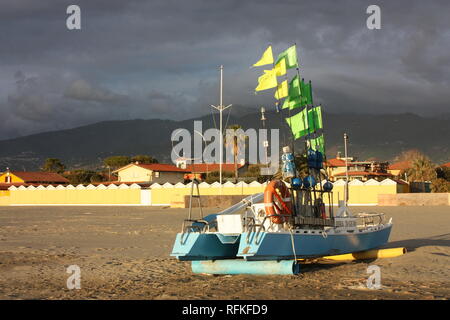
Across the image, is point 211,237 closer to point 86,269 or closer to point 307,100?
point 86,269

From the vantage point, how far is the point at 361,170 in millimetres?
102438

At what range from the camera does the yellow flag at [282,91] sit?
52.9 feet

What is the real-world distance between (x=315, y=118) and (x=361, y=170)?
287ft

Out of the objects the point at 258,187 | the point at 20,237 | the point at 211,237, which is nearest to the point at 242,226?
the point at 211,237

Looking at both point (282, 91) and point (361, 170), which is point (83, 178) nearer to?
point (361, 170)

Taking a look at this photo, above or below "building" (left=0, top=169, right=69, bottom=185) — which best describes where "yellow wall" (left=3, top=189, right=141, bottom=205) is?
below

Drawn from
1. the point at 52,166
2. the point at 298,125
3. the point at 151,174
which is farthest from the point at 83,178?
the point at 298,125

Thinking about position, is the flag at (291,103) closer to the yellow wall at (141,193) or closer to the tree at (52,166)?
the yellow wall at (141,193)

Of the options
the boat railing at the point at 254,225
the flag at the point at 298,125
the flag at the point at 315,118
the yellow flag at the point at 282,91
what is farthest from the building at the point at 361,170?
the boat railing at the point at 254,225

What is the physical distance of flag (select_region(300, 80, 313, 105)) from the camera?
54.4 ft

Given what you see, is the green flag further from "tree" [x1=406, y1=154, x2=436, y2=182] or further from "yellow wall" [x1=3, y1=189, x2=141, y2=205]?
"tree" [x1=406, y1=154, x2=436, y2=182]

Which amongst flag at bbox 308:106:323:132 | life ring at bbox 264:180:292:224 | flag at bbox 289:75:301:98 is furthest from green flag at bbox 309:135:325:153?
life ring at bbox 264:180:292:224
